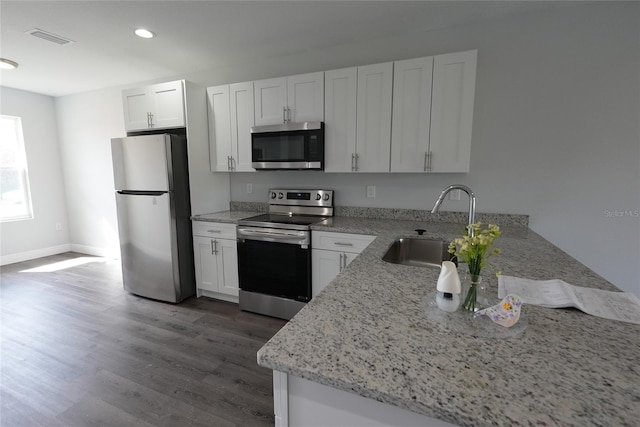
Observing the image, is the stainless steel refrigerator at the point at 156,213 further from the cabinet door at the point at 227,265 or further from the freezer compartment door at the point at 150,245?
the cabinet door at the point at 227,265

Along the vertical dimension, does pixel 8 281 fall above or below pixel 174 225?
below

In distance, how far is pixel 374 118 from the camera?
2.45 meters

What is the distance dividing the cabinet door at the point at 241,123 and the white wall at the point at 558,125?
1.12 meters

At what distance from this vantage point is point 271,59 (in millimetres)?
3061

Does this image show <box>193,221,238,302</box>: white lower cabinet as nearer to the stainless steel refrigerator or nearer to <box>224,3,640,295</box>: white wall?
the stainless steel refrigerator

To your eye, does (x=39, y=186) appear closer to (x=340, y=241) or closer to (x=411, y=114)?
(x=340, y=241)

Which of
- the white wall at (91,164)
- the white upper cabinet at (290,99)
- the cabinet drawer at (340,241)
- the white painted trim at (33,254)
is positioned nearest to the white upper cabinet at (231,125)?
the white upper cabinet at (290,99)

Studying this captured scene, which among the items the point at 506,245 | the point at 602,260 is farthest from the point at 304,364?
the point at 602,260

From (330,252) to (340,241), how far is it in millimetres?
133

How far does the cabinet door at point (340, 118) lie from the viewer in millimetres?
2482

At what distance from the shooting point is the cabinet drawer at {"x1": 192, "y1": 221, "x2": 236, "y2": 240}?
2833 millimetres

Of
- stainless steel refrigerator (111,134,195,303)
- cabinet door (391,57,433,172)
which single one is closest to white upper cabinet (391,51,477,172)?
cabinet door (391,57,433,172)

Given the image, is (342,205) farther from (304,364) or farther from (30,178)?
(30,178)

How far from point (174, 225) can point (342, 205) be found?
1.72 metres
